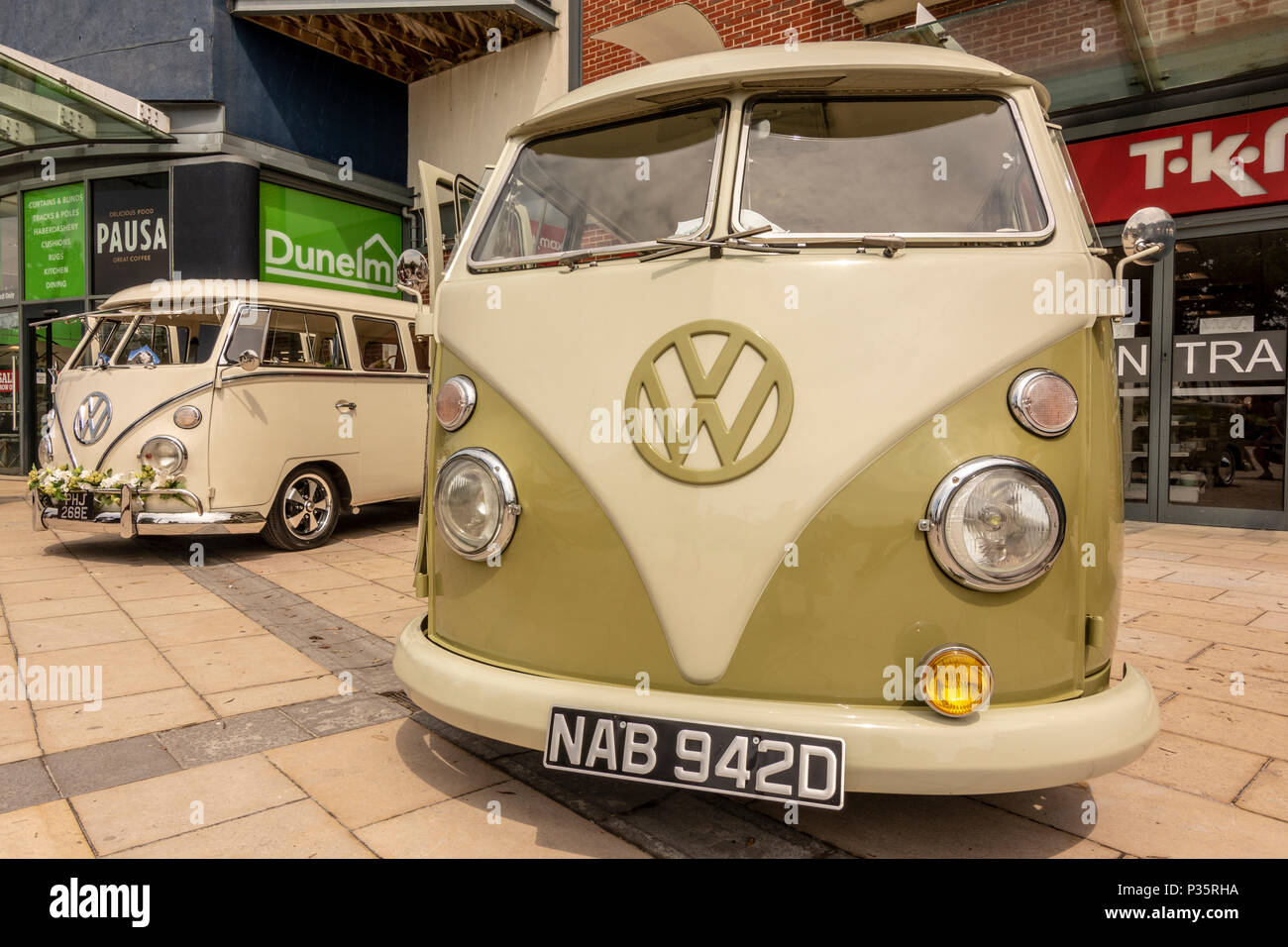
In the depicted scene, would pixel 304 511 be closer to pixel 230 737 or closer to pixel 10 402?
pixel 230 737

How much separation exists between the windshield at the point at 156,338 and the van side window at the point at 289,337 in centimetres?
19

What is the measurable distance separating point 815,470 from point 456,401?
108 cm

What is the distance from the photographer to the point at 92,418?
21.8 ft

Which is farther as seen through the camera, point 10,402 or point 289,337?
Answer: point 10,402

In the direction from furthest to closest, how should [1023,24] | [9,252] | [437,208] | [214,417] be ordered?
[9,252]
[1023,24]
[214,417]
[437,208]

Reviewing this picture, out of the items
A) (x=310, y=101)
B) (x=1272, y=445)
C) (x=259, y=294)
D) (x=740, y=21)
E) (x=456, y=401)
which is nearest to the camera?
(x=456, y=401)

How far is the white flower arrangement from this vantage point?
20.9ft

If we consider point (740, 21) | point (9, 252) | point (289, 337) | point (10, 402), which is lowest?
point (10, 402)

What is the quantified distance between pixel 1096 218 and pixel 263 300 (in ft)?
25.9

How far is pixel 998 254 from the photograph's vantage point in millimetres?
2244

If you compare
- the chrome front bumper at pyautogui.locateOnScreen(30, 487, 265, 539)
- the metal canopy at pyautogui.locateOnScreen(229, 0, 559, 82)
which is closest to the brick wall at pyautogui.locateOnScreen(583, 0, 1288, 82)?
the metal canopy at pyautogui.locateOnScreen(229, 0, 559, 82)

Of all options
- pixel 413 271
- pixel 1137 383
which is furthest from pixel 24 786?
pixel 1137 383

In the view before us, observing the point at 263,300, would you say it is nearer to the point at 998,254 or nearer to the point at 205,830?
the point at 205,830

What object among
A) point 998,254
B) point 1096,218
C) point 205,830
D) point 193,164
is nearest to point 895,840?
point 998,254
